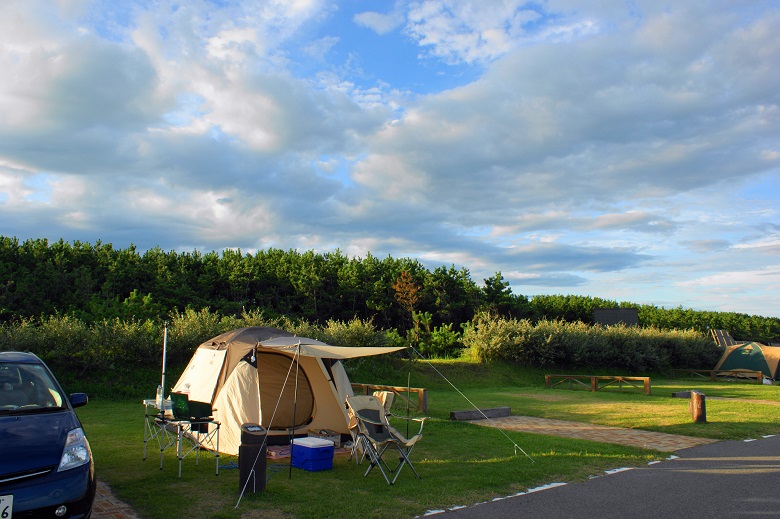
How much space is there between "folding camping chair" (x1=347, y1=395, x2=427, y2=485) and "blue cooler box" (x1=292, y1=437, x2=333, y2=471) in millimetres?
469

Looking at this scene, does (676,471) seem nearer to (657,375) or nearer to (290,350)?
(290,350)

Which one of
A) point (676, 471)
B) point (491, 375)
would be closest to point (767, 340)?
point (491, 375)

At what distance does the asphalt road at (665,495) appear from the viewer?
5.54 meters

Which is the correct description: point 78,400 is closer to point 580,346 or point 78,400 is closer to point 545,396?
point 545,396

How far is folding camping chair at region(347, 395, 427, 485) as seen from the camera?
23.5 feet

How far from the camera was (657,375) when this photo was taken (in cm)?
2828

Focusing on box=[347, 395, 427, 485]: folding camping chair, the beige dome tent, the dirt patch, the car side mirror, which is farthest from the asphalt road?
the dirt patch

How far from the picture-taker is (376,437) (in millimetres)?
7336

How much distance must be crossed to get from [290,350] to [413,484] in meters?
2.61

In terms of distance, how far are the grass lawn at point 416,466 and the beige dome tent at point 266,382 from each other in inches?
29.6

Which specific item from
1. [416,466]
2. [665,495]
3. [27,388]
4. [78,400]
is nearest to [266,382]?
[416,466]

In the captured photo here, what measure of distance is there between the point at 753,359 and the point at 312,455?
2629cm

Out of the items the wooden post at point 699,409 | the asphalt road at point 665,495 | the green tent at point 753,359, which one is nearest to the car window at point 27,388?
the asphalt road at point 665,495

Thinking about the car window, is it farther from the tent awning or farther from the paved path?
the tent awning
